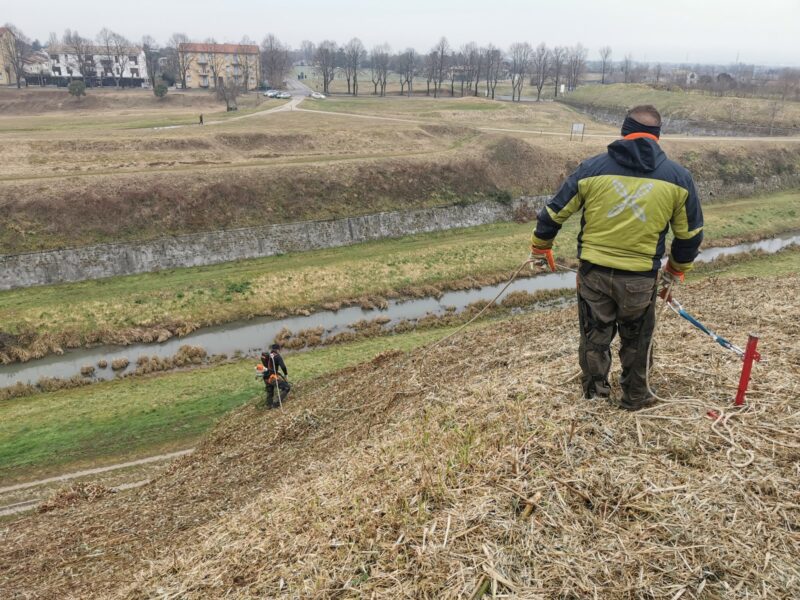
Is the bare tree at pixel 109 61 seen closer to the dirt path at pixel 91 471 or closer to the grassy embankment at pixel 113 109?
the grassy embankment at pixel 113 109

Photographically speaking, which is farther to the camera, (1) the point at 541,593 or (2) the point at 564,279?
(2) the point at 564,279

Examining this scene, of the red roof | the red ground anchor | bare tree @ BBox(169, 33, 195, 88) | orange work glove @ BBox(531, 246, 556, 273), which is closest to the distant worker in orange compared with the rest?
orange work glove @ BBox(531, 246, 556, 273)

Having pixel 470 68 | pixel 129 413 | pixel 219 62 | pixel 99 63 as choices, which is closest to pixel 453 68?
pixel 470 68

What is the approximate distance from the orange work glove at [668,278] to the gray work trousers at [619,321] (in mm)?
508

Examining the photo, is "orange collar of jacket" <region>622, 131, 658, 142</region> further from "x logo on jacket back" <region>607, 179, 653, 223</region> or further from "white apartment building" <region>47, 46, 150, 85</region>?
"white apartment building" <region>47, 46, 150, 85</region>

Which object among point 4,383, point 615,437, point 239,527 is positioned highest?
point 615,437

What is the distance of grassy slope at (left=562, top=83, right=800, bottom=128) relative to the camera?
72.6 meters

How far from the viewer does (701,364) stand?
7.91 metres

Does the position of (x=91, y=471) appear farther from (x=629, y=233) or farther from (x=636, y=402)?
(x=629, y=233)

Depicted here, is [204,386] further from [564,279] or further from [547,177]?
[547,177]

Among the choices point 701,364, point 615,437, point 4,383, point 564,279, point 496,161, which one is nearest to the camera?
point 615,437

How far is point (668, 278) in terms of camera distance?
6.72 meters

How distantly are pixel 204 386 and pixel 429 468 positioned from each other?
16010 mm

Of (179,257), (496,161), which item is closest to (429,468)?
(179,257)
